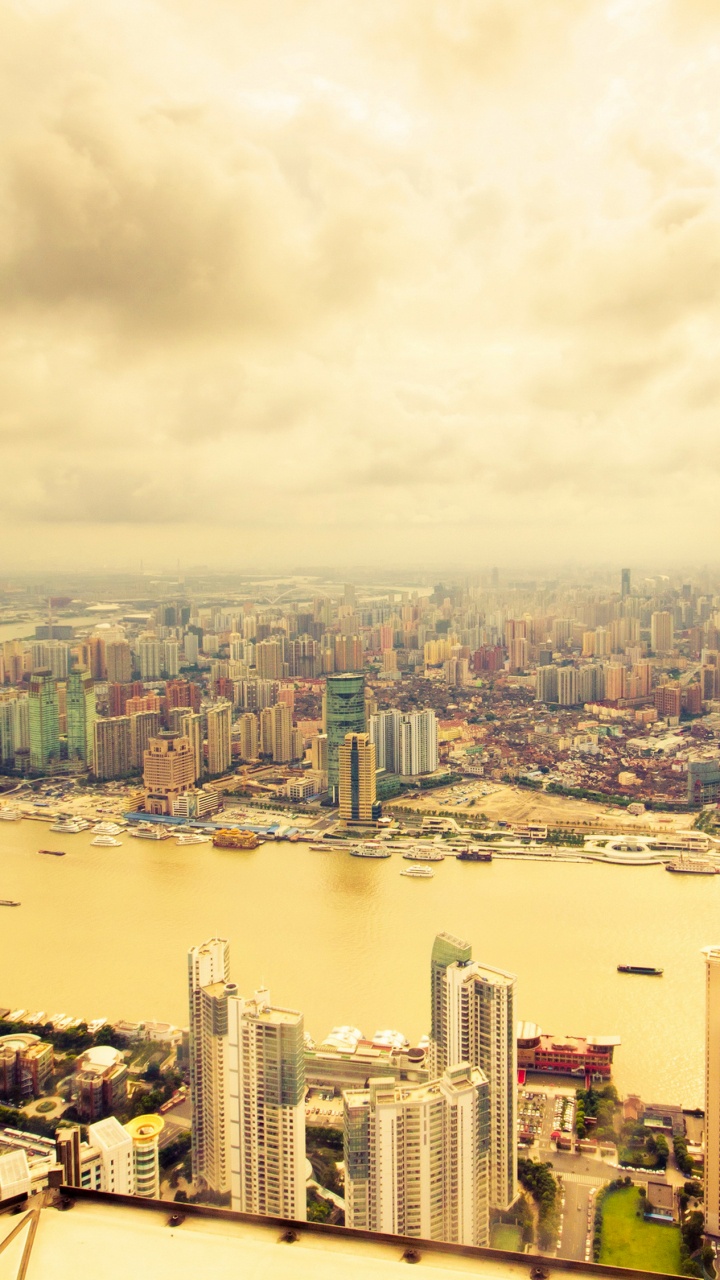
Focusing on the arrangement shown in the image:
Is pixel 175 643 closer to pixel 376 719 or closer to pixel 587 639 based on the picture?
pixel 376 719

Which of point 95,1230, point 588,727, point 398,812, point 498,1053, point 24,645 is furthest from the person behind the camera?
point 588,727

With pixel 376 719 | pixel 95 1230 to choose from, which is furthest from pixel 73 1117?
pixel 376 719

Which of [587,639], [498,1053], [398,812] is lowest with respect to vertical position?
[398,812]

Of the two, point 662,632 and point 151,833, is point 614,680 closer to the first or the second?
point 662,632

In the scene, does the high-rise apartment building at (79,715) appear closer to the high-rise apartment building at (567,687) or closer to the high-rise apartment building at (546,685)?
the high-rise apartment building at (546,685)

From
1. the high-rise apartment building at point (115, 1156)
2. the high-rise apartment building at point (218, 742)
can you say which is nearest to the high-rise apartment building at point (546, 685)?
the high-rise apartment building at point (218, 742)
